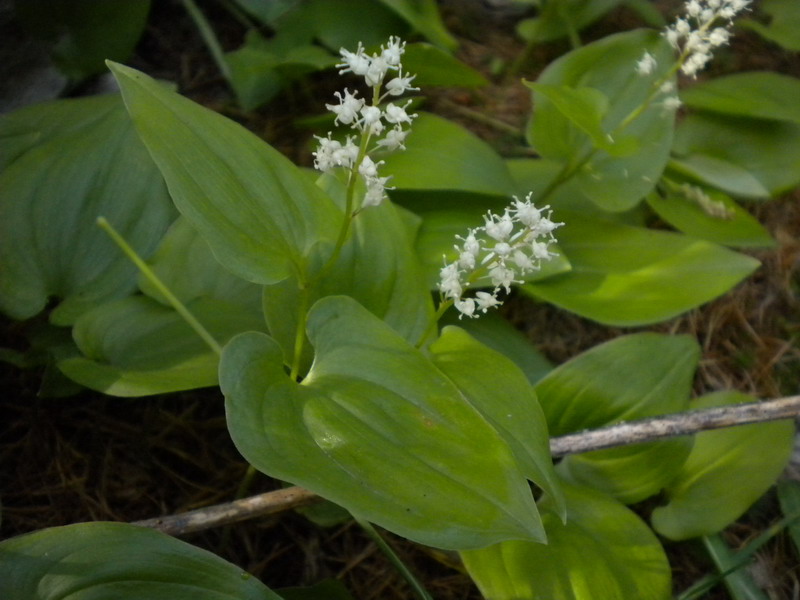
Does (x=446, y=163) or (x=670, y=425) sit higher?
(x=446, y=163)

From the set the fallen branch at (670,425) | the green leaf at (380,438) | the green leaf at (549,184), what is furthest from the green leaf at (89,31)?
the fallen branch at (670,425)

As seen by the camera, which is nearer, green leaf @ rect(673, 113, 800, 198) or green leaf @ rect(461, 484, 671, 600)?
green leaf @ rect(461, 484, 671, 600)

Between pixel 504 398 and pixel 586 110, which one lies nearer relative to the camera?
pixel 504 398

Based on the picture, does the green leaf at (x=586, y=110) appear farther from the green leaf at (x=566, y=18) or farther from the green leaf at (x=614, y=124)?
the green leaf at (x=566, y=18)

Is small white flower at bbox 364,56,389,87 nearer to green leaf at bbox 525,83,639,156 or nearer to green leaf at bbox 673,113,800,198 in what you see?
green leaf at bbox 525,83,639,156

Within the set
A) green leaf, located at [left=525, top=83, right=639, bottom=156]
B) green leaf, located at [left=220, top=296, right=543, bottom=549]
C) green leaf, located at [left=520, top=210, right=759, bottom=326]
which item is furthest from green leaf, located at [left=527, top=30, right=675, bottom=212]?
green leaf, located at [left=220, top=296, right=543, bottom=549]

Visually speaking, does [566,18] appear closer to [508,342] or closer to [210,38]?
[210,38]

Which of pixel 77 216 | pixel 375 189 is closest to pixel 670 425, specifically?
pixel 375 189
